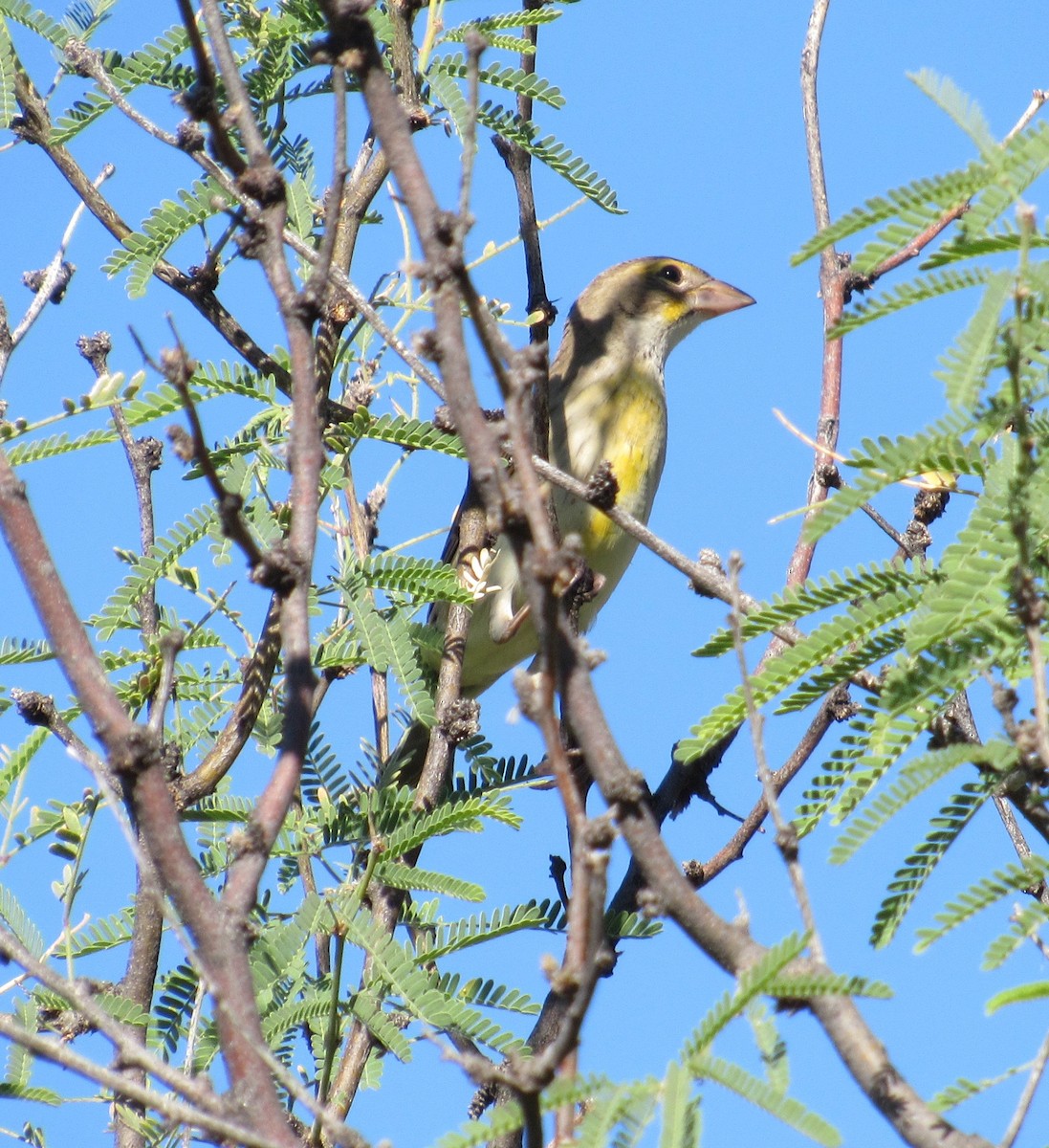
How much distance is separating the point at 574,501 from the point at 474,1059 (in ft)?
13.7

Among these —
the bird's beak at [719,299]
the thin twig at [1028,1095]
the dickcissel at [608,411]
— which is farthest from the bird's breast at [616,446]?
the thin twig at [1028,1095]

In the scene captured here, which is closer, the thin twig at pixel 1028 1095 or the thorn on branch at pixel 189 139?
the thin twig at pixel 1028 1095

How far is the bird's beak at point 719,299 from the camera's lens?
6.79m

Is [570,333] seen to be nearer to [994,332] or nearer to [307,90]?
[307,90]

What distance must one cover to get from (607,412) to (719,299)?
1.17 meters

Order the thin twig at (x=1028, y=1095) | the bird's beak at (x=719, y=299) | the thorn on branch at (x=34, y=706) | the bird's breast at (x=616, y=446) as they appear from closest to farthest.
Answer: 1. the thin twig at (x=1028, y=1095)
2. the thorn on branch at (x=34, y=706)
3. the bird's breast at (x=616, y=446)
4. the bird's beak at (x=719, y=299)

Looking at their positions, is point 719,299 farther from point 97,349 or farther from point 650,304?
point 97,349

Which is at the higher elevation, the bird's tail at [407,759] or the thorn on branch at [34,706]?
the bird's tail at [407,759]

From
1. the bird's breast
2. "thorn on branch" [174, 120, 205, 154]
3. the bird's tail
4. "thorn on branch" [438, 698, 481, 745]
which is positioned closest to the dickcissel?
the bird's breast

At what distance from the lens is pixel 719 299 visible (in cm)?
679

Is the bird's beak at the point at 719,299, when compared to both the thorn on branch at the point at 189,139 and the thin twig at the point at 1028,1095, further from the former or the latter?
the thin twig at the point at 1028,1095

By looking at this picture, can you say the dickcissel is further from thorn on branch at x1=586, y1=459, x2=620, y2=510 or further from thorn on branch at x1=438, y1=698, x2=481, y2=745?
thorn on branch at x1=586, y1=459, x2=620, y2=510

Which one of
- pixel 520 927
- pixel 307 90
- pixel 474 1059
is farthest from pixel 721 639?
pixel 307 90

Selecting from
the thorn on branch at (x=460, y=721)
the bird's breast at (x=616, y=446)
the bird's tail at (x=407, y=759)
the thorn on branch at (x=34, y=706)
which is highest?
the bird's breast at (x=616, y=446)
